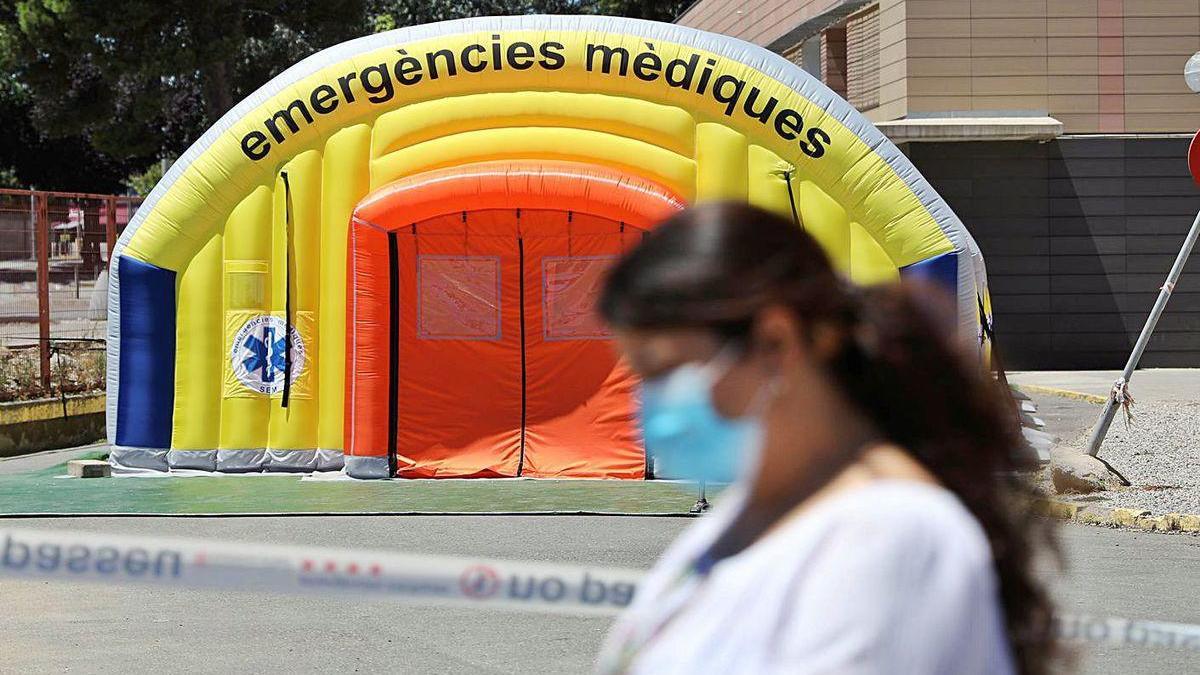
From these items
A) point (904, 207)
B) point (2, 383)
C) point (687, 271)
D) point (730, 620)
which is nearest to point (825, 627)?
point (730, 620)

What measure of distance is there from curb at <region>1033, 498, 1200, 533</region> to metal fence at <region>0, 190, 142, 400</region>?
10656 mm

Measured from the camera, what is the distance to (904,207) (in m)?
13.2

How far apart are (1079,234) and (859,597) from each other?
22749 mm

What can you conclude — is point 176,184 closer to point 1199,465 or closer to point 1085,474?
point 1085,474

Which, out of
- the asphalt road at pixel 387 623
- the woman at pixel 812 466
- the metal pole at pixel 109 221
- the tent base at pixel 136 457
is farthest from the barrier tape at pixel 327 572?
the metal pole at pixel 109 221

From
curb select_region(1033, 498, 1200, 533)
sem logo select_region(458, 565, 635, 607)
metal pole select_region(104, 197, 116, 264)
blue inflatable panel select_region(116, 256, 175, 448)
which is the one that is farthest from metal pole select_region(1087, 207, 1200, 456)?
metal pole select_region(104, 197, 116, 264)

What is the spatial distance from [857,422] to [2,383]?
53.1 ft

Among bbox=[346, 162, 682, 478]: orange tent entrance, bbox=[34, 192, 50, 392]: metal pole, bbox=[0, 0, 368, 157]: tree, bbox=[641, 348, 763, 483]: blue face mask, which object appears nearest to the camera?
bbox=[641, 348, 763, 483]: blue face mask

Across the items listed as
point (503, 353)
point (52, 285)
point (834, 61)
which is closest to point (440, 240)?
point (503, 353)

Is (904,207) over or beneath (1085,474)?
over

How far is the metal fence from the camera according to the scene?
1677cm

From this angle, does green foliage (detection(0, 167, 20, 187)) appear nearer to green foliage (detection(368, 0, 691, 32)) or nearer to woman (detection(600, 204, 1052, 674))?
green foliage (detection(368, 0, 691, 32))

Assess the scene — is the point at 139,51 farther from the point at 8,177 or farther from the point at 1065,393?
the point at 1065,393

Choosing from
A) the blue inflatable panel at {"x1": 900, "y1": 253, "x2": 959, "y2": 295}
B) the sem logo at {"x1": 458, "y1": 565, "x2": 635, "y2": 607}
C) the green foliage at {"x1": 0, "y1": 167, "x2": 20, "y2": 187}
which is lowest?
the sem logo at {"x1": 458, "y1": 565, "x2": 635, "y2": 607}
